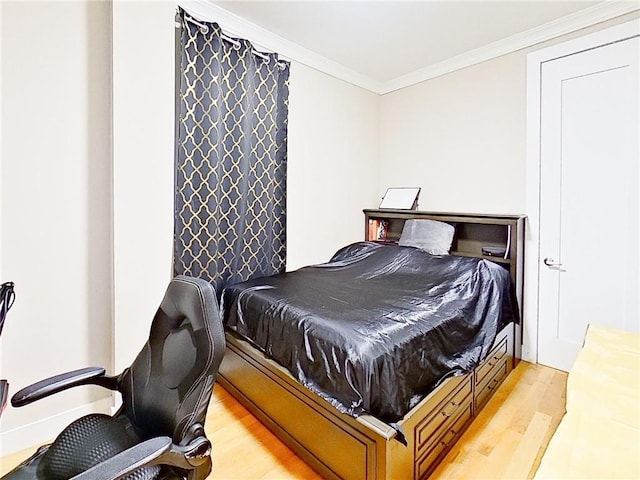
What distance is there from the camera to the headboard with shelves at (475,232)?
2.77m

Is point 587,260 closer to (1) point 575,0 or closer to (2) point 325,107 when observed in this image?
(1) point 575,0

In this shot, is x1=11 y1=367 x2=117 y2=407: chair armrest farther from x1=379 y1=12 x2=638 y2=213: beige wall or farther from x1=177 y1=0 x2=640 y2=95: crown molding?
x1=379 y1=12 x2=638 y2=213: beige wall

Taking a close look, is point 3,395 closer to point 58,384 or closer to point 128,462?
point 58,384

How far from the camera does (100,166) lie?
2.03 m

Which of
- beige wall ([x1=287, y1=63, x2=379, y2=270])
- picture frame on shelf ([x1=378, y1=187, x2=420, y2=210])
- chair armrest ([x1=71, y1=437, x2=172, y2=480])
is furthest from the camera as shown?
picture frame on shelf ([x1=378, y1=187, x2=420, y2=210])

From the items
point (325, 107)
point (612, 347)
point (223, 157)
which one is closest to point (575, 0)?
point (325, 107)

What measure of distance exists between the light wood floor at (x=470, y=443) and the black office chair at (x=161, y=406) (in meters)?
0.69

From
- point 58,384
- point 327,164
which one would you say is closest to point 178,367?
point 58,384

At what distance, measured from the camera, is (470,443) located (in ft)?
6.19

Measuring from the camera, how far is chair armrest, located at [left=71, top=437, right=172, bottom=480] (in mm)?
857

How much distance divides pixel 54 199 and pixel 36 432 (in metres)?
1.27

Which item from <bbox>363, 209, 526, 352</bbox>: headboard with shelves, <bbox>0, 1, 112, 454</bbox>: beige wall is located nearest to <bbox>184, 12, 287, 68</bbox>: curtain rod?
<bbox>0, 1, 112, 454</bbox>: beige wall

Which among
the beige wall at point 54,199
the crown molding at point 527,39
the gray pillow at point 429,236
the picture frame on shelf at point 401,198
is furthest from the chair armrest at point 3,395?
the crown molding at point 527,39

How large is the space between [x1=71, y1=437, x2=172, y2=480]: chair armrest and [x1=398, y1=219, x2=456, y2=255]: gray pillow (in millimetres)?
2536
